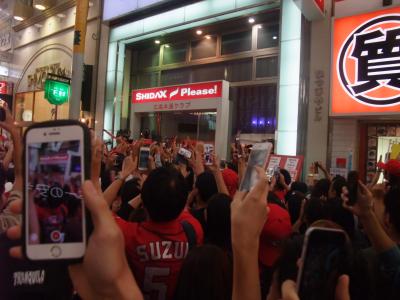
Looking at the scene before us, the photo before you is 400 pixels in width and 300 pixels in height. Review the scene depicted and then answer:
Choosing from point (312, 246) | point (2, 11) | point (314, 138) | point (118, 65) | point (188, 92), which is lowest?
point (312, 246)

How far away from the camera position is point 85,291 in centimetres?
109

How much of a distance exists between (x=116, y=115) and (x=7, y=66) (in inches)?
394

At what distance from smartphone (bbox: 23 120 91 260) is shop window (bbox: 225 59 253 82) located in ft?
31.3

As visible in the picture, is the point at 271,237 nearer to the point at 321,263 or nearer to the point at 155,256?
the point at 155,256

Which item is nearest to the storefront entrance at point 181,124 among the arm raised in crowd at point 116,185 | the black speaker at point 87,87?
the black speaker at point 87,87

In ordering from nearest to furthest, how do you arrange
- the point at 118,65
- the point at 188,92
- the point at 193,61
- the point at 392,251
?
the point at 392,251, the point at 188,92, the point at 193,61, the point at 118,65

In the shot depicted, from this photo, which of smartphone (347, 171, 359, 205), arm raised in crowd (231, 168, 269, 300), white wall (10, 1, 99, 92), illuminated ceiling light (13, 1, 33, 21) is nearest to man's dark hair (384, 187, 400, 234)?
smartphone (347, 171, 359, 205)

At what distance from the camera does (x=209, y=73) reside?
11.4m

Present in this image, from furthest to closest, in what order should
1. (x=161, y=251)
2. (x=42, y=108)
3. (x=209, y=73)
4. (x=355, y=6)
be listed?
(x=42, y=108)
(x=209, y=73)
(x=355, y=6)
(x=161, y=251)

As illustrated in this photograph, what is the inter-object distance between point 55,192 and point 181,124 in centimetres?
1083

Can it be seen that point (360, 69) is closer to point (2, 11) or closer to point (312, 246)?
point (312, 246)

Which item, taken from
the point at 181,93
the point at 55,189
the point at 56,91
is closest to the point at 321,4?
the point at 181,93

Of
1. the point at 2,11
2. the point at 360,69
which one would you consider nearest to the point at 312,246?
the point at 360,69

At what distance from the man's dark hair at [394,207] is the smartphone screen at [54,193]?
1.68 meters
